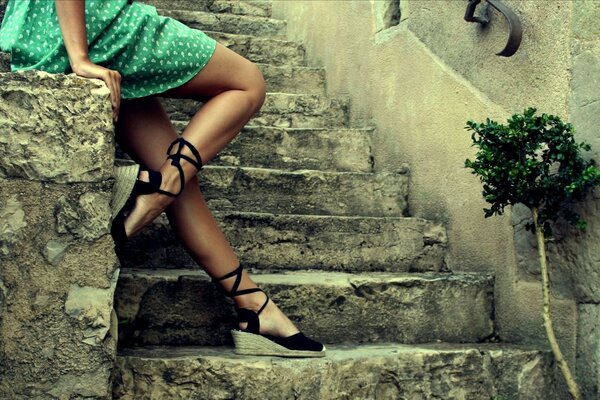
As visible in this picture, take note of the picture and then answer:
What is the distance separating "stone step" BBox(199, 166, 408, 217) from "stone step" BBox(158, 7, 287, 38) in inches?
70.6

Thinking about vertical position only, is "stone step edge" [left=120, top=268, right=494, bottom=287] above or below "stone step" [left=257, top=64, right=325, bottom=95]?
below

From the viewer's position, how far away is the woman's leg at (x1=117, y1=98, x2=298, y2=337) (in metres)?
2.26

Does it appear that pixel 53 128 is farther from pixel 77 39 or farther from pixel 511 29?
pixel 511 29

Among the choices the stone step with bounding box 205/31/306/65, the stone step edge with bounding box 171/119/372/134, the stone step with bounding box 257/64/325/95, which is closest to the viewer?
the stone step edge with bounding box 171/119/372/134

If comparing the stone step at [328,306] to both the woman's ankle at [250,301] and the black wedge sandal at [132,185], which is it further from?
the black wedge sandal at [132,185]

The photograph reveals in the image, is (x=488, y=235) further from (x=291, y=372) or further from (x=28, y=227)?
(x=28, y=227)

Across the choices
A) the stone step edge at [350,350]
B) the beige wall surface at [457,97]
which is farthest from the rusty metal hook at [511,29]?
the stone step edge at [350,350]

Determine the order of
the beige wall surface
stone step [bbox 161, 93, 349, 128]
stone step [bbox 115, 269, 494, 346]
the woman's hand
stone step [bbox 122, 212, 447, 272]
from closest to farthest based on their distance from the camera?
1. the woman's hand
2. stone step [bbox 115, 269, 494, 346]
3. the beige wall surface
4. stone step [bbox 122, 212, 447, 272]
5. stone step [bbox 161, 93, 349, 128]

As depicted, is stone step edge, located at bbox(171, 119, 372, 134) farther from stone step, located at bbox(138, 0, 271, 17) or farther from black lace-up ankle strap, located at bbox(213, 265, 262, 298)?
stone step, located at bbox(138, 0, 271, 17)

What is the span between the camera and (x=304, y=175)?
313 cm

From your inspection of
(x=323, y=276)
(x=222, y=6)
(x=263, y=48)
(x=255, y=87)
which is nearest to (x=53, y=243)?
(x=255, y=87)

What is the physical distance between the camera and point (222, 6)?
206 inches

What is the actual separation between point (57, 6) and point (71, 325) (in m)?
0.82

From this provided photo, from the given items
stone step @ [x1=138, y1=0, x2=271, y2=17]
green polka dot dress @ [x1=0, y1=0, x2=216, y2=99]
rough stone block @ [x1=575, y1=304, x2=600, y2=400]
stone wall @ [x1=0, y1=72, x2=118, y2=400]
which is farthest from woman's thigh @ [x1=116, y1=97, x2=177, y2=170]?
stone step @ [x1=138, y1=0, x2=271, y2=17]
